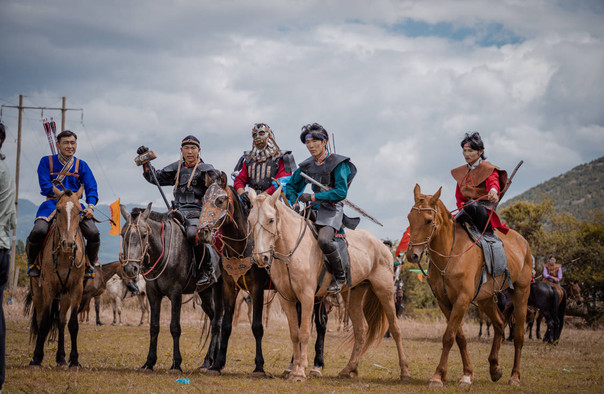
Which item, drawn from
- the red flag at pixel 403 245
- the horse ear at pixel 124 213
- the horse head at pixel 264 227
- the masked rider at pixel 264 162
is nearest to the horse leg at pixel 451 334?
the red flag at pixel 403 245

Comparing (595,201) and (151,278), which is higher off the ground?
(595,201)

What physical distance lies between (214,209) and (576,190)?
2561 inches

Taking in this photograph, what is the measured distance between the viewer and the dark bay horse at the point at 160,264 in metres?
8.41

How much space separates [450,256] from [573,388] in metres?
2.72

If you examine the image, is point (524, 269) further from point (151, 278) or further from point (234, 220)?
point (151, 278)

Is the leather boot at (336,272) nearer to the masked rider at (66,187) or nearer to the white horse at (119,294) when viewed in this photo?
the masked rider at (66,187)

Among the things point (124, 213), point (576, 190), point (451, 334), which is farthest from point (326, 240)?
point (576, 190)

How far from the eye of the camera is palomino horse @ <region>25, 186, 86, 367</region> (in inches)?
334

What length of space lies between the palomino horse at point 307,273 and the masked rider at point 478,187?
1546mm

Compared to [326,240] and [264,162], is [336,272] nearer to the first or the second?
[326,240]

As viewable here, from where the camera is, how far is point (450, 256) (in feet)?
27.0

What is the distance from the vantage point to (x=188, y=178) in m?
9.91

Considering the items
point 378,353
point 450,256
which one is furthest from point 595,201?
point 450,256

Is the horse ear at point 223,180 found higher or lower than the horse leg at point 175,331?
higher
